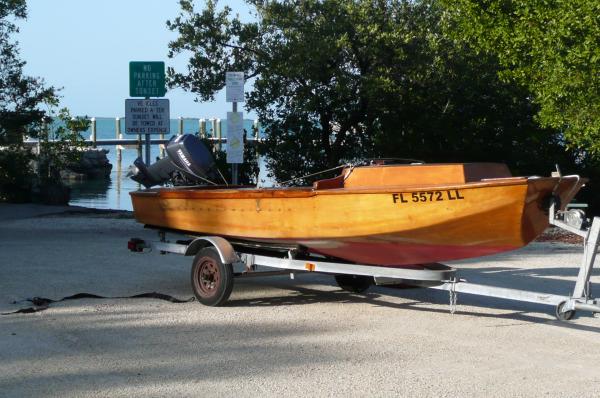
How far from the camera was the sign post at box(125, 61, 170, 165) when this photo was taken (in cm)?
1792

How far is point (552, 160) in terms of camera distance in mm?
20344

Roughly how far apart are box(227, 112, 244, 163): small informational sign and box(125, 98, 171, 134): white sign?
5.99 ft

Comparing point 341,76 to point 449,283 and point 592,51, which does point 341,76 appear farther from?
point 449,283

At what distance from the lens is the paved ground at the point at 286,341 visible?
6.96 metres

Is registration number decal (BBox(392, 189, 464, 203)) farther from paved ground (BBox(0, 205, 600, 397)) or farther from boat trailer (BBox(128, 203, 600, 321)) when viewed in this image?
paved ground (BBox(0, 205, 600, 397))

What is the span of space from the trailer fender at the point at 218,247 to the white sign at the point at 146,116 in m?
7.88

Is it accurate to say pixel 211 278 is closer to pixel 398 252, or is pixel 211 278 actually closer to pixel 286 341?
pixel 286 341

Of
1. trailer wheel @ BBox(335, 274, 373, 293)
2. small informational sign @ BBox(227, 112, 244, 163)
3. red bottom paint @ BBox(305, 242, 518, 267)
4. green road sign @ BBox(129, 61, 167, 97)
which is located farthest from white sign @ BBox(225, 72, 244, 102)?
red bottom paint @ BBox(305, 242, 518, 267)

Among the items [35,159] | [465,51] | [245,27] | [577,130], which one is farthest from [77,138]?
[577,130]

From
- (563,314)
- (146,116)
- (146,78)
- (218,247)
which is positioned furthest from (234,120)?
(563,314)

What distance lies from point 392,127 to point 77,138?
841 cm

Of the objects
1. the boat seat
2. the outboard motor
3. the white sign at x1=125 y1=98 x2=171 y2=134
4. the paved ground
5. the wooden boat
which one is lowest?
the paved ground

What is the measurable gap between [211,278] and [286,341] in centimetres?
194

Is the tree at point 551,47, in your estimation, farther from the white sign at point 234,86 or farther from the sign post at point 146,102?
the sign post at point 146,102
